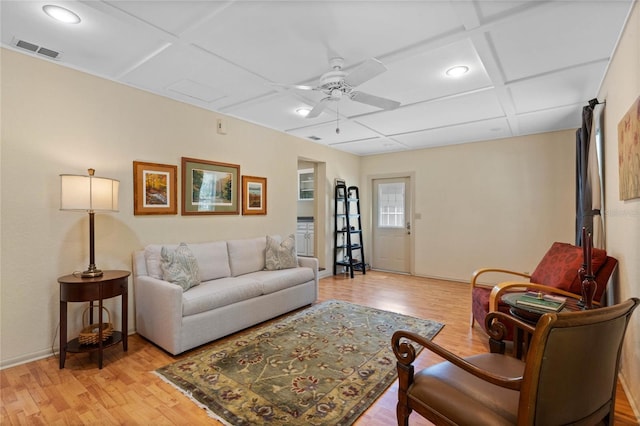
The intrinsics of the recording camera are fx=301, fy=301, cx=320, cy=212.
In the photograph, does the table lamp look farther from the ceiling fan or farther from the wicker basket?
the ceiling fan

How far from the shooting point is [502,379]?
1.12 metres

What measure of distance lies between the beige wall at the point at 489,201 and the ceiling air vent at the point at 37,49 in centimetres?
525

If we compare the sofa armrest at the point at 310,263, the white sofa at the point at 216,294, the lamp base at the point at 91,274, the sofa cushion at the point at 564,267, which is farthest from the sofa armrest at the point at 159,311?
the sofa cushion at the point at 564,267

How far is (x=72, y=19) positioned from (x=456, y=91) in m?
3.26

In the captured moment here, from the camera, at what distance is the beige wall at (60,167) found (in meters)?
2.39

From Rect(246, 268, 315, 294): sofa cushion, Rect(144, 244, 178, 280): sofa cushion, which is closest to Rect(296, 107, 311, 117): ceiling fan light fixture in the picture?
Rect(246, 268, 315, 294): sofa cushion

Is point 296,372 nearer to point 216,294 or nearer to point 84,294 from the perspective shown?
point 216,294

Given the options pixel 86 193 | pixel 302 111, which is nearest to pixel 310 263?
pixel 302 111

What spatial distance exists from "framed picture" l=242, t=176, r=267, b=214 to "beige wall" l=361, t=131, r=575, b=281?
2966mm

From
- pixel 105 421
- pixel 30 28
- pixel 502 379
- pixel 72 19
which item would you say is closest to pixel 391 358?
pixel 502 379

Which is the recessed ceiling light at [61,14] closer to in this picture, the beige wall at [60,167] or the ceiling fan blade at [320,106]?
the beige wall at [60,167]

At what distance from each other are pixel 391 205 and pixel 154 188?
15.0 ft

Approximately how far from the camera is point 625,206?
2094 mm

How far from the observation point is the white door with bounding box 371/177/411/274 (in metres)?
6.17
